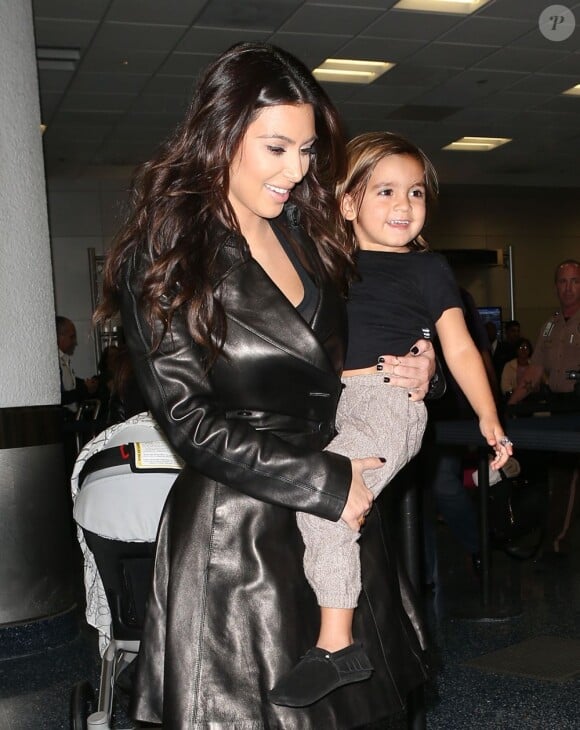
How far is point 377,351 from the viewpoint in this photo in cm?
203

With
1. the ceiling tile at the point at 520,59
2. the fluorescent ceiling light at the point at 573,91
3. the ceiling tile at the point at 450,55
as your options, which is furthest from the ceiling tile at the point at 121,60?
the fluorescent ceiling light at the point at 573,91

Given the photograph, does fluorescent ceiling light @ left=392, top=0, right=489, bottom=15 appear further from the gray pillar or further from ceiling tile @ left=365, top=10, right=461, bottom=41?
the gray pillar

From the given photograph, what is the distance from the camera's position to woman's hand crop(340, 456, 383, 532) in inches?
67.7

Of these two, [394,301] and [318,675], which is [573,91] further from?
[318,675]

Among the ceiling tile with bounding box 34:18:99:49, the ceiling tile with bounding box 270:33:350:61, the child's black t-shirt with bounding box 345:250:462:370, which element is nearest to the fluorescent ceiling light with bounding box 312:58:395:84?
the ceiling tile with bounding box 270:33:350:61

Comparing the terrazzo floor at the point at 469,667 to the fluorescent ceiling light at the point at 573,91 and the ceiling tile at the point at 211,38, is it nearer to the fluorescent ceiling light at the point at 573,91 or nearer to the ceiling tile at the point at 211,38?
the ceiling tile at the point at 211,38

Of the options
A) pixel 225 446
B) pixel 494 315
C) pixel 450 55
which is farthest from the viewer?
pixel 494 315

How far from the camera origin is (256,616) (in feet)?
5.73

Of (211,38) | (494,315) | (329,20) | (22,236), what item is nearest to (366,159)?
(22,236)

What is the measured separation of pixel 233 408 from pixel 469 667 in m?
2.30

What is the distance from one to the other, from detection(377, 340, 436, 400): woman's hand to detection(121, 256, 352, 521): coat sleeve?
319mm

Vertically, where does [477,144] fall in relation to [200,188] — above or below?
above

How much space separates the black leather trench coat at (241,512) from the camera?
5.60 feet

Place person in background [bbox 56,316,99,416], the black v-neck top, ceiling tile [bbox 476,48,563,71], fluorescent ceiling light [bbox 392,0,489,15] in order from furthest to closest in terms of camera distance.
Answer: ceiling tile [bbox 476,48,563,71]
fluorescent ceiling light [bbox 392,0,489,15]
person in background [bbox 56,316,99,416]
the black v-neck top
